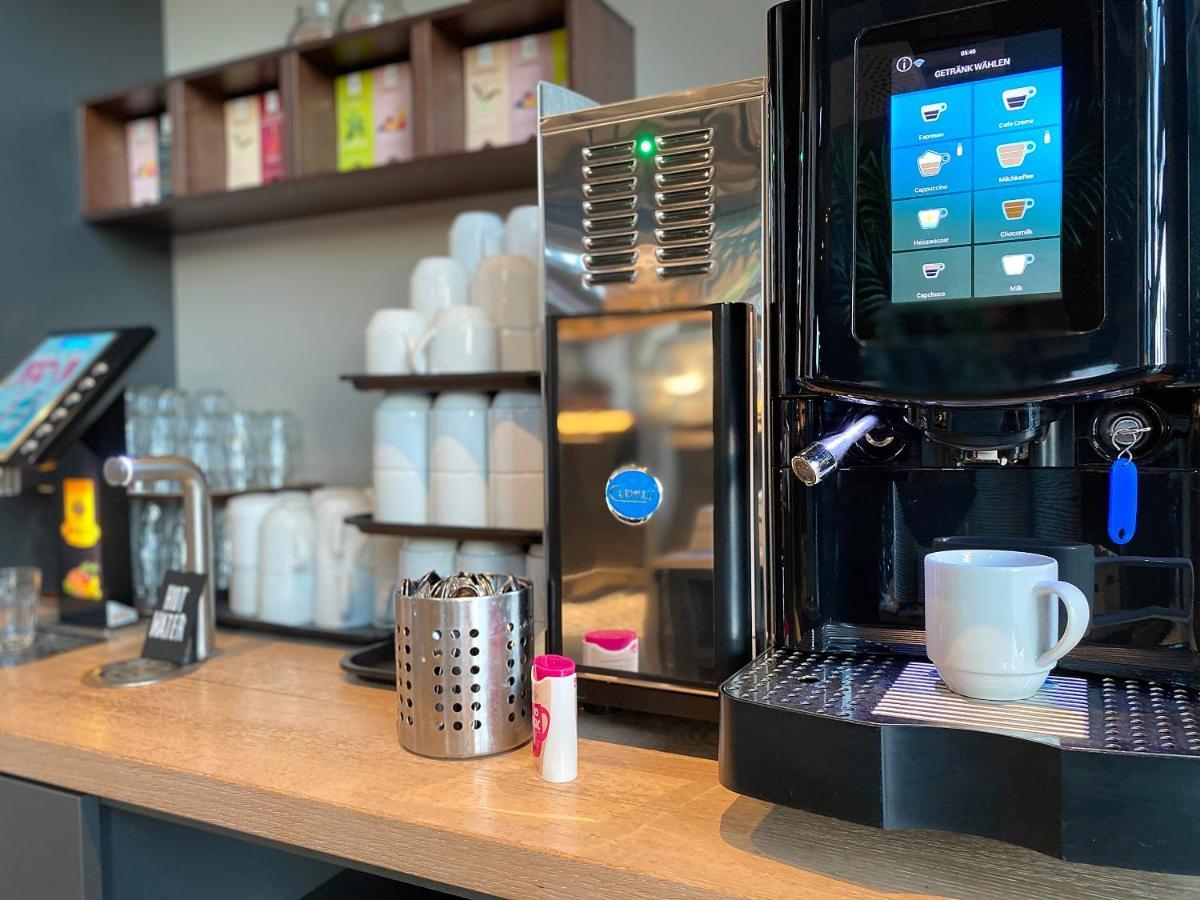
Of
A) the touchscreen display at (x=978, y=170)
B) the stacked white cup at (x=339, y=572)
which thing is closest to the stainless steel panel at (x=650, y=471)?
the touchscreen display at (x=978, y=170)

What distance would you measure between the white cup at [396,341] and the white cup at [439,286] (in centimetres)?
4

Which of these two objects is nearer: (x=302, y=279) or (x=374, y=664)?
(x=374, y=664)

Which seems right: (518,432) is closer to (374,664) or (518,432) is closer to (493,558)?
(493,558)

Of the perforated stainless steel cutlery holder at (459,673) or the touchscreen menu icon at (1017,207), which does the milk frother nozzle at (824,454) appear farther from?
the perforated stainless steel cutlery holder at (459,673)

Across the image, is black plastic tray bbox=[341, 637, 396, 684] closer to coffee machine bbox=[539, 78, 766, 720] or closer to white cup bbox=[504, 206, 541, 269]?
coffee machine bbox=[539, 78, 766, 720]

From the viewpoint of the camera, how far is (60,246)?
6.06 feet

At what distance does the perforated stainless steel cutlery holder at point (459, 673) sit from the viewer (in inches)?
34.7

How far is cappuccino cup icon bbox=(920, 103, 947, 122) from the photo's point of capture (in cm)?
75

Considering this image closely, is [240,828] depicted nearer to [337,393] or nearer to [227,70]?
[337,393]

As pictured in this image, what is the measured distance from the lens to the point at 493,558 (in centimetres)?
125

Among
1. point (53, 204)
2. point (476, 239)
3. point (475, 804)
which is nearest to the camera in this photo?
point (475, 804)

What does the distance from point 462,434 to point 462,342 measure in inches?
4.6

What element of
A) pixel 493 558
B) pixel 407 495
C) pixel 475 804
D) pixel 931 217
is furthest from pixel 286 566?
pixel 931 217

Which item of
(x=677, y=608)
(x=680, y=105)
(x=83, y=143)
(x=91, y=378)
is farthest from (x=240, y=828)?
(x=83, y=143)
